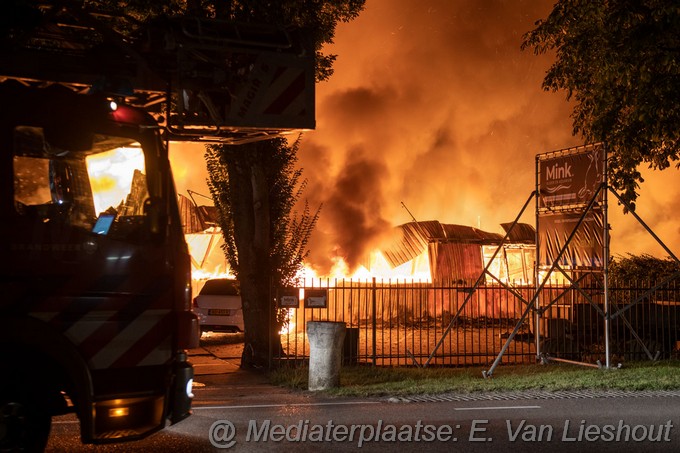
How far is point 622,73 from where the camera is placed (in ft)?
50.5

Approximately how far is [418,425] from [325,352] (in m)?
3.28

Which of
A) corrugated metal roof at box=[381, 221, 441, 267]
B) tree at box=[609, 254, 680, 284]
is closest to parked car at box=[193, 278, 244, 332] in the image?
corrugated metal roof at box=[381, 221, 441, 267]

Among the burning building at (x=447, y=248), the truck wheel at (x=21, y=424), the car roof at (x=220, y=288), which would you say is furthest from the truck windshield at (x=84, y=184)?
the burning building at (x=447, y=248)

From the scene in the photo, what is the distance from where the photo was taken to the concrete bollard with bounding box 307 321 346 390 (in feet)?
38.4

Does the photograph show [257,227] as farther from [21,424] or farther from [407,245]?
[407,245]

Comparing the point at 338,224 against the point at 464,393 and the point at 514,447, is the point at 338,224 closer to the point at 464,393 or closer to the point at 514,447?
the point at 464,393

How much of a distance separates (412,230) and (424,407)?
18.6 metres

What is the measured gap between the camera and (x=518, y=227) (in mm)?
30000

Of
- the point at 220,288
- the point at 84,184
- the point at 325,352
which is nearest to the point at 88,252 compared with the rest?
the point at 84,184

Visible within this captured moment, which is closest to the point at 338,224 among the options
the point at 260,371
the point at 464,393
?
the point at 260,371

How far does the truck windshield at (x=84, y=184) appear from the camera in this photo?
5.61m

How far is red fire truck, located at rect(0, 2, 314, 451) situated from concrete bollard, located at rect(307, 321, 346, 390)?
5.55m

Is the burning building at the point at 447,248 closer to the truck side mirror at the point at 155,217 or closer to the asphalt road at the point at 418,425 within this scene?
the asphalt road at the point at 418,425

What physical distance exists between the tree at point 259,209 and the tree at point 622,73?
5632 mm
